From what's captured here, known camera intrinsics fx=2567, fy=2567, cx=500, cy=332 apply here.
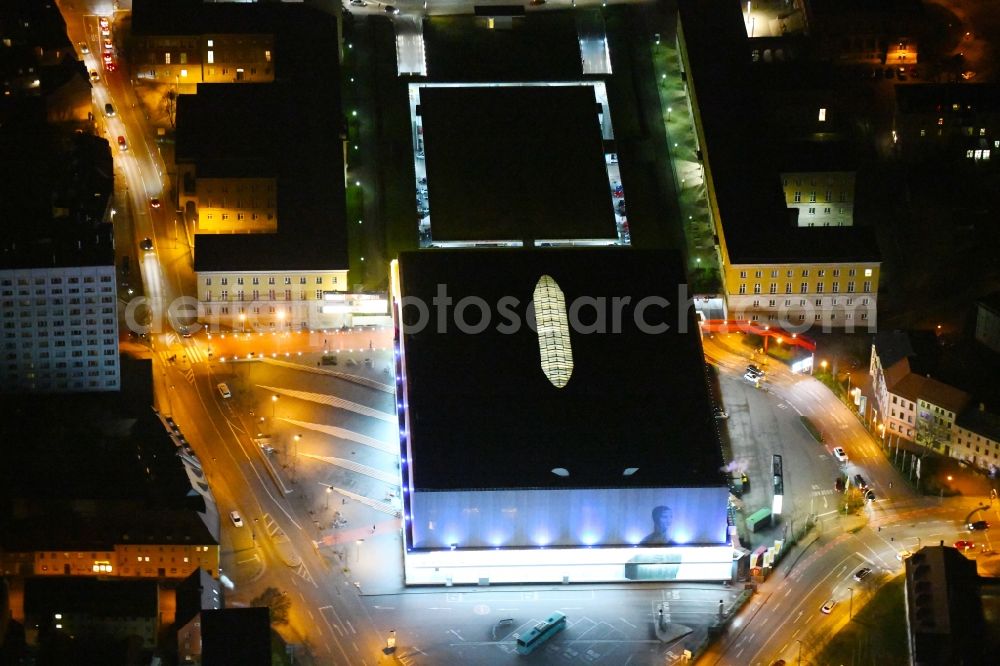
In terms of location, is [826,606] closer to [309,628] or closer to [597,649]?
[597,649]

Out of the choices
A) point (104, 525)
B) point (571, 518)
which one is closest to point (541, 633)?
point (571, 518)

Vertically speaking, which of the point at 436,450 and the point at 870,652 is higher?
the point at 436,450

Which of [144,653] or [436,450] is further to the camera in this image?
[436,450]

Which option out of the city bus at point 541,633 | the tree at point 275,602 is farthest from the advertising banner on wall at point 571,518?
the tree at point 275,602

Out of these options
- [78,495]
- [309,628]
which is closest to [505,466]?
[309,628]

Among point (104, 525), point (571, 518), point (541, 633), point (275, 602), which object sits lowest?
point (541, 633)

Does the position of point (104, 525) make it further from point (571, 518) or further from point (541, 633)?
point (571, 518)
